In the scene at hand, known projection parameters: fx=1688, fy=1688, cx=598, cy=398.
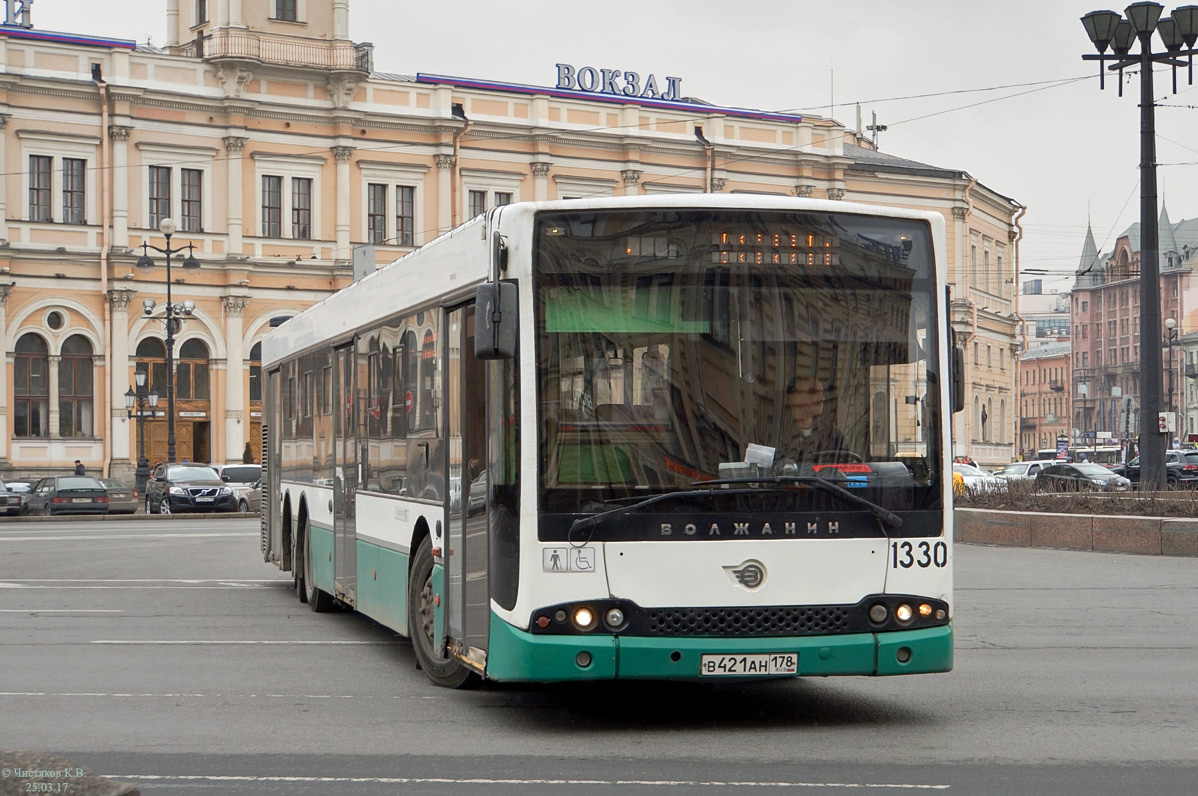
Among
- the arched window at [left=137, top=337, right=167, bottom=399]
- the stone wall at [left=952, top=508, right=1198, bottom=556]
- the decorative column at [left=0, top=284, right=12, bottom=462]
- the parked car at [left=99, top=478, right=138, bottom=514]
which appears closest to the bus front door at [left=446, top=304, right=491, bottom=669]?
the stone wall at [left=952, top=508, right=1198, bottom=556]

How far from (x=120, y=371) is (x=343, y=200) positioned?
33.9 ft

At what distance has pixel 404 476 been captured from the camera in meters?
10.9

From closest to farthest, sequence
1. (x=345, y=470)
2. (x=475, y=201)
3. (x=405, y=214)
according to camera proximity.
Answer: (x=345, y=470), (x=405, y=214), (x=475, y=201)

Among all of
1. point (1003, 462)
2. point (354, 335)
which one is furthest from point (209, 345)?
point (354, 335)

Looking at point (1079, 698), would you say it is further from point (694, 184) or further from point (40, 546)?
point (694, 184)

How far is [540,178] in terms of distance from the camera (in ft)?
214

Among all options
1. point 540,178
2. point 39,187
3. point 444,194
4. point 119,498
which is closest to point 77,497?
point 119,498

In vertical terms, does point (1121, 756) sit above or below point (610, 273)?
below

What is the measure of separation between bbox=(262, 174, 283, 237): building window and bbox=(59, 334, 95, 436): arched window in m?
7.78

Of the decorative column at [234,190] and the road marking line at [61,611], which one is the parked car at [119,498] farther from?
the road marking line at [61,611]

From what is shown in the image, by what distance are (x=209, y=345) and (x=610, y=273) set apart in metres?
52.9

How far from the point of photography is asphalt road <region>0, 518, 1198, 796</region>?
7.40 meters

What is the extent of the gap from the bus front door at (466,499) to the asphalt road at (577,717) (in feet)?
1.57

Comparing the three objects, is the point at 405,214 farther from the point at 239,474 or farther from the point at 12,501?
the point at 12,501
